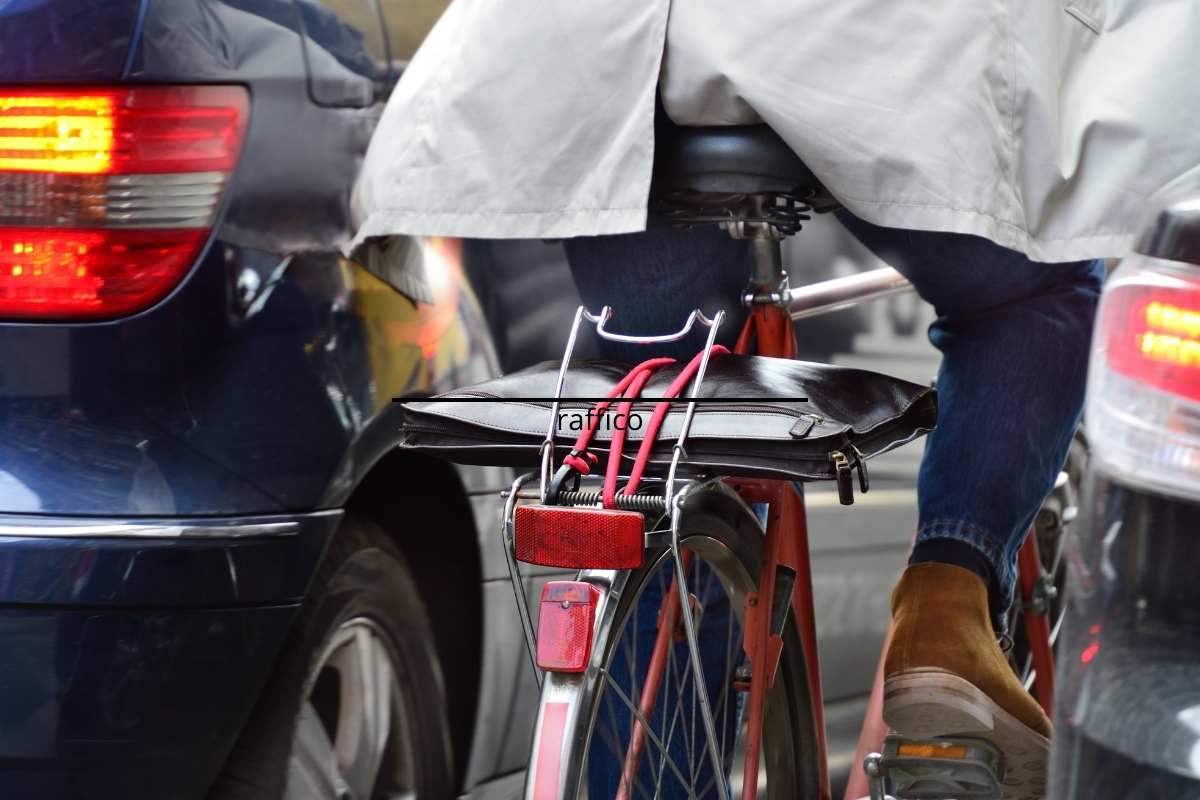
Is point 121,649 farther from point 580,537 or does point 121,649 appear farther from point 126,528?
point 580,537

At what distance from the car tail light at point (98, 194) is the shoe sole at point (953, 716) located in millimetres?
1022

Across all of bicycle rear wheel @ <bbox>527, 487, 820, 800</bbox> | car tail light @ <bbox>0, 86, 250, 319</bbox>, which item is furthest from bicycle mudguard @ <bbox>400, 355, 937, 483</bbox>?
car tail light @ <bbox>0, 86, 250, 319</bbox>

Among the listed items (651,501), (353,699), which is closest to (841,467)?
(651,501)

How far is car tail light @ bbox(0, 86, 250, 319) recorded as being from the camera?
2111mm

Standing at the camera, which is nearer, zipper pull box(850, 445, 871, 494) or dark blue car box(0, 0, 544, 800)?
zipper pull box(850, 445, 871, 494)

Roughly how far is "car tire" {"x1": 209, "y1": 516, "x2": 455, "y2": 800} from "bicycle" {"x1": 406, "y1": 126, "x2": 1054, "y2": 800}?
1.58 feet

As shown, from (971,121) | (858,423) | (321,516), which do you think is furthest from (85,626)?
(971,121)

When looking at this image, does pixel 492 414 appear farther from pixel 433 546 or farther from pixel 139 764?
pixel 433 546

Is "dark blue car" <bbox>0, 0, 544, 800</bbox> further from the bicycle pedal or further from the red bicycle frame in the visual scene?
the bicycle pedal

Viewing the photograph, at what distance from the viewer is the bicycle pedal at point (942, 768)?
83.8 inches

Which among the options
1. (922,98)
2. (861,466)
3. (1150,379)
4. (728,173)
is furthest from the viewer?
(728,173)

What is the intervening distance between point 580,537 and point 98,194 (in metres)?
0.88

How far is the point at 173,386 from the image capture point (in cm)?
215

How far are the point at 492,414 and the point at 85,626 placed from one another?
634 mm
